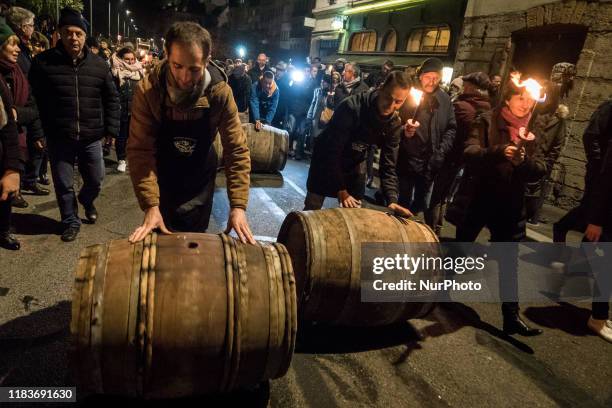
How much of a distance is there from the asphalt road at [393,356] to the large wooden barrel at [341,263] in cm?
32

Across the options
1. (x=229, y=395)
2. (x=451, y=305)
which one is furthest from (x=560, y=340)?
(x=229, y=395)

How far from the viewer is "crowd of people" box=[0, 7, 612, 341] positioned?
2445 mm

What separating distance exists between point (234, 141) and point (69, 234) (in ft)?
8.95

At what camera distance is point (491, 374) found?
2.92 meters

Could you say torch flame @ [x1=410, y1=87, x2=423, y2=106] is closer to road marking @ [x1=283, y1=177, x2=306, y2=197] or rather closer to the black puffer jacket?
road marking @ [x1=283, y1=177, x2=306, y2=197]

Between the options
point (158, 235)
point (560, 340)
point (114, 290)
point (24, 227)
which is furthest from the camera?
point (24, 227)

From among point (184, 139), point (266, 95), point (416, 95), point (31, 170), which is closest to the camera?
point (184, 139)

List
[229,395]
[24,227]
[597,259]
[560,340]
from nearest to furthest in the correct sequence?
1. [229,395]
2. [560,340]
3. [597,259]
4. [24,227]

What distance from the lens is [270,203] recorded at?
628 cm

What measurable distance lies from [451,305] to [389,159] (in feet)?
5.20

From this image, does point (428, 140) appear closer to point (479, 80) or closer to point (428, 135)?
point (428, 135)

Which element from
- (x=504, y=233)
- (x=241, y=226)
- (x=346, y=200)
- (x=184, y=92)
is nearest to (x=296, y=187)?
(x=346, y=200)

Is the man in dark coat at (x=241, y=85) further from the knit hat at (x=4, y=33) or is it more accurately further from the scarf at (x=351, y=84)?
the knit hat at (x=4, y=33)

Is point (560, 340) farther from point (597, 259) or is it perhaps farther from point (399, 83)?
point (399, 83)
